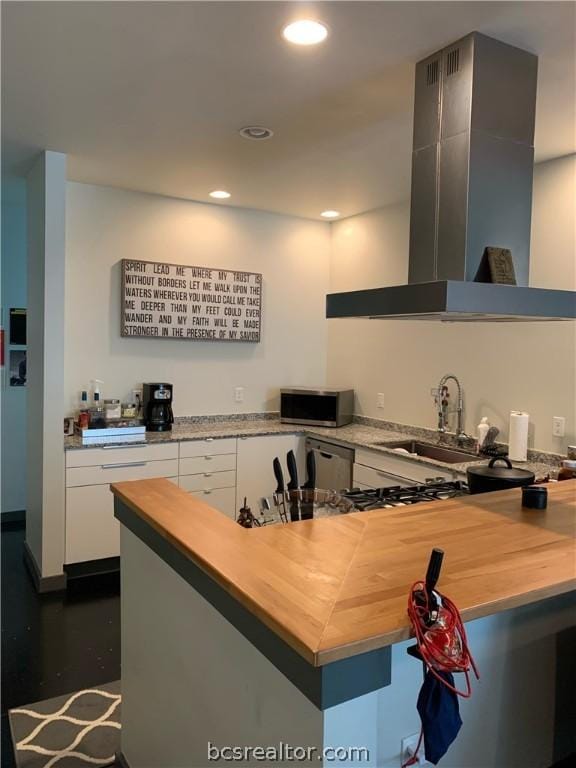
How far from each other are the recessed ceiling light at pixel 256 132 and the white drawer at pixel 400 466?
192cm

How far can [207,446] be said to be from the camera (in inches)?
153

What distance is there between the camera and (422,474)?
3.24 meters

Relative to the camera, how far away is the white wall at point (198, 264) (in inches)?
156

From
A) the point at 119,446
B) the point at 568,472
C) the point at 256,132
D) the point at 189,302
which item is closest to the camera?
the point at 568,472

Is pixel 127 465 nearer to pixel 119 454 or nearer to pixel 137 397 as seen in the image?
pixel 119 454

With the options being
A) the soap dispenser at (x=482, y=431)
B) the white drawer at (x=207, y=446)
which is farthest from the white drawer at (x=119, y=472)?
the soap dispenser at (x=482, y=431)

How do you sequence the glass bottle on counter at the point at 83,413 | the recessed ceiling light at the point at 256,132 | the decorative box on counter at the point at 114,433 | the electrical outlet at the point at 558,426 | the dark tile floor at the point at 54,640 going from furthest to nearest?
the glass bottle on counter at the point at 83,413 → the decorative box on counter at the point at 114,433 → the electrical outlet at the point at 558,426 → the recessed ceiling light at the point at 256,132 → the dark tile floor at the point at 54,640

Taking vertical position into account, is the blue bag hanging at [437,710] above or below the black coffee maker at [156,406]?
below

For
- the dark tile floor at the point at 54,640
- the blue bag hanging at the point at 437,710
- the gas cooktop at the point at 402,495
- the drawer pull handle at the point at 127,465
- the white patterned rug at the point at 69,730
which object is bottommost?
the white patterned rug at the point at 69,730

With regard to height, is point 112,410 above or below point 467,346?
below

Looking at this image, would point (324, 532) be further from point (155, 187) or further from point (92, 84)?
point (155, 187)

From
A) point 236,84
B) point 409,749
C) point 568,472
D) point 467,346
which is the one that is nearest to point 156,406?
point 467,346

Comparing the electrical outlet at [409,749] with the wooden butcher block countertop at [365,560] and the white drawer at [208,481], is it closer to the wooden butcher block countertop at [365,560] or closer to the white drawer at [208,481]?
the wooden butcher block countertop at [365,560]

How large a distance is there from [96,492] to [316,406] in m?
1.76
